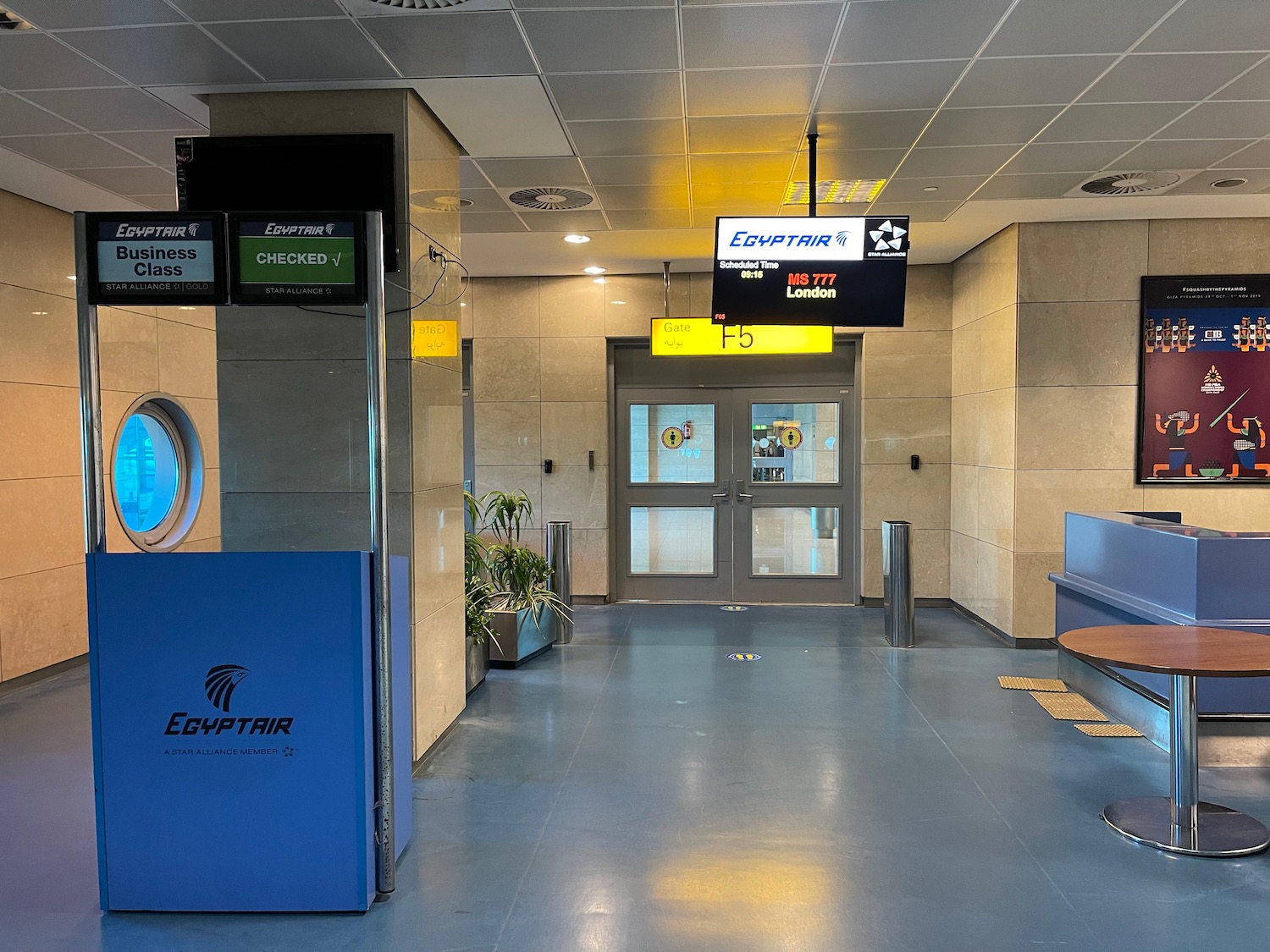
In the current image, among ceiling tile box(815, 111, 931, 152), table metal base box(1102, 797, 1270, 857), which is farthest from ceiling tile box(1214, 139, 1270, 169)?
table metal base box(1102, 797, 1270, 857)

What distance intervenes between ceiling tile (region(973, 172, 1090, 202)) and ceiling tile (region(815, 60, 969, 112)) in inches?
58.6

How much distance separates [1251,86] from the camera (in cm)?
403

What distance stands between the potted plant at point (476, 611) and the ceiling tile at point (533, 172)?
6.37 ft

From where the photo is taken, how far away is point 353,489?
407 cm

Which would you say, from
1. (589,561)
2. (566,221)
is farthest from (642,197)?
(589,561)

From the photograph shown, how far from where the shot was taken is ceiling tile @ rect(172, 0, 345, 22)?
327cm

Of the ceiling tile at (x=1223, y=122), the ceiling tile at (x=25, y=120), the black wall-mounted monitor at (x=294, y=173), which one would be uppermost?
the ceiling tile at (x=25, y=120)

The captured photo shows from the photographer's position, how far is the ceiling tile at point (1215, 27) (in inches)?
130

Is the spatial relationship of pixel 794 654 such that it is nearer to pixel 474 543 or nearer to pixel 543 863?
pixel 474 543

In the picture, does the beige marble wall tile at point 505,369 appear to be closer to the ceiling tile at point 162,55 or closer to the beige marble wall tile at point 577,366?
the beige marble wall tile at point 577,366

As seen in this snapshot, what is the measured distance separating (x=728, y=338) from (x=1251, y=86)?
426 cm

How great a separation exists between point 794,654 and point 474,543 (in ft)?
8.03

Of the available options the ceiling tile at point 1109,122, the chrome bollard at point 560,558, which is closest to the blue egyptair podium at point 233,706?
the ceiling tile at point 1109,122

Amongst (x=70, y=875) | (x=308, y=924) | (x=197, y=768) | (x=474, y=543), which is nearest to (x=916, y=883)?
(x=308, y=924)
